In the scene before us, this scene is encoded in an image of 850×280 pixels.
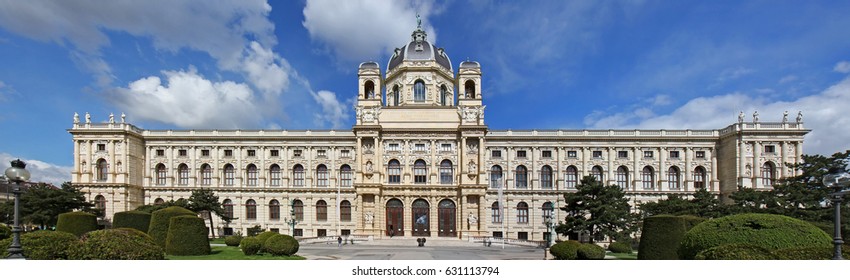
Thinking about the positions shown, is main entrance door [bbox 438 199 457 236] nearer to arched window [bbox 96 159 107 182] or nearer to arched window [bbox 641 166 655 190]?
arched window [bbox 641 166 655 190]

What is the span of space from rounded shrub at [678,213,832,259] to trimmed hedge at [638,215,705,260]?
260 inches

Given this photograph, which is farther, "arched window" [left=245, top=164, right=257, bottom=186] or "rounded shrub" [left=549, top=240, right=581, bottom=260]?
"arched window" [left=245, top=164, right=257, bottom=186]

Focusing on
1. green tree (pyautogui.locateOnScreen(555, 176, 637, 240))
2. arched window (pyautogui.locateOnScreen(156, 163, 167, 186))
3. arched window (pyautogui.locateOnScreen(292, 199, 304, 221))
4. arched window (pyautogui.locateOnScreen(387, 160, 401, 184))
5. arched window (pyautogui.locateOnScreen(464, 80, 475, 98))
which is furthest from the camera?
arched window (pyautogui.locateOnScreen(156, 163, 167, 186))

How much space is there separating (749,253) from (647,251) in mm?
9392

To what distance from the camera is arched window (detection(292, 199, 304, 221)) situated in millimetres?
56203

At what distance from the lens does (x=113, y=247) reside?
54.2ft

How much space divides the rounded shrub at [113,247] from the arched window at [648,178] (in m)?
50.9

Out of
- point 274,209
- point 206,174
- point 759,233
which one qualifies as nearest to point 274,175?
point 274,209

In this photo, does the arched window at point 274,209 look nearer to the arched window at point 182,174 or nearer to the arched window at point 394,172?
the arched window at point 182,174

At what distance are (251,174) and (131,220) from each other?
28.9 metres

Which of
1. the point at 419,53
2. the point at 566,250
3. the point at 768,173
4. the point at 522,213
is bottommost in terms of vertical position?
the point at 522,213

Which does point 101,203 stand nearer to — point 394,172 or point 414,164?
point 394,172

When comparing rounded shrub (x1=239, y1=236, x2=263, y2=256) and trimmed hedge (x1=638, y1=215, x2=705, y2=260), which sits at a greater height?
trimmed hedge (x1=638, y1=215, x2=705, y2=260)

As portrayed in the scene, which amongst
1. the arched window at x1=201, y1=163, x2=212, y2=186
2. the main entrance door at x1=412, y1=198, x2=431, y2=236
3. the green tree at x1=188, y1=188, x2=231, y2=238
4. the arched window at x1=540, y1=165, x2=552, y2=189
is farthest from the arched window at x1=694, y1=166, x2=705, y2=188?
the arched window at x1=201, y1=163, x2=212, y2=186
